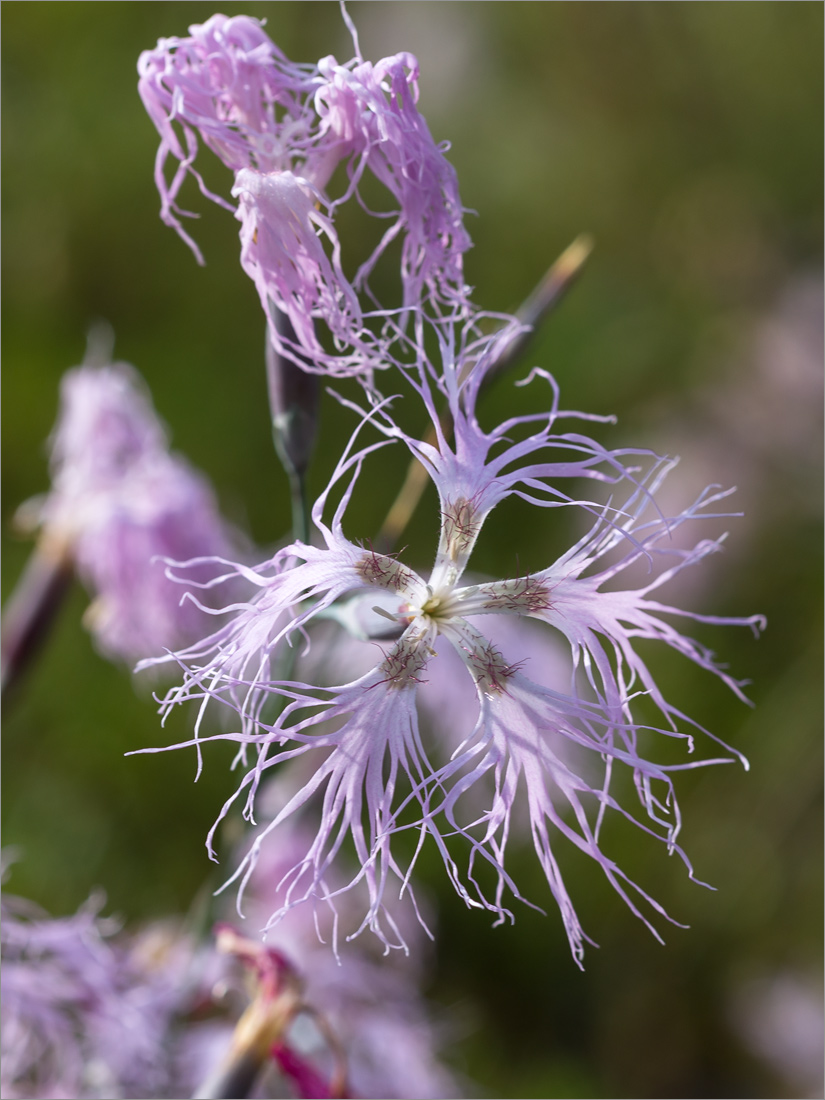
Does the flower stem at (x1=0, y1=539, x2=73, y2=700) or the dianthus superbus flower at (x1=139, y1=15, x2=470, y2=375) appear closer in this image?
the dianthus superbus flower at (x1=139, y1=15, x2=470, y2=375)

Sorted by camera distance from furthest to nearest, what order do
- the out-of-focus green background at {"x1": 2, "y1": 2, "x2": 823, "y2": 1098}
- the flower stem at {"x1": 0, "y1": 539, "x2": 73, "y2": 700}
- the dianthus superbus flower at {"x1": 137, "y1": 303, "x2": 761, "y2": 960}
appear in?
the out-of-focus green background at {"x1": 2, "y1": 2, "x2": 823, "y2": 1098} < the flower stem at {"x1": 0, "y1": 539, "x2": 73, "y2": 700} < the dianthus superbus flower at {"x1": 137, "y1": 303, "x2": 761, "y2": 960}

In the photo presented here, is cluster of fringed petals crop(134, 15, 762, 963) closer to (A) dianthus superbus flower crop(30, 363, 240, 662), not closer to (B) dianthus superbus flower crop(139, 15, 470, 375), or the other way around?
(B) dianthus superbus flower crop(139, 15, 470, 375)

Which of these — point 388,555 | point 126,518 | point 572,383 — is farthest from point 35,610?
point 572,383

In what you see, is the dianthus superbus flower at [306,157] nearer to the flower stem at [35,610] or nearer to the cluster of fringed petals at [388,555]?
the cluster of fringed petals at [388,555]

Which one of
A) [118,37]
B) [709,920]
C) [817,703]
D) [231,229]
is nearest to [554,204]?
[231,229]

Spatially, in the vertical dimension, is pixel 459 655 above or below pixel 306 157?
below

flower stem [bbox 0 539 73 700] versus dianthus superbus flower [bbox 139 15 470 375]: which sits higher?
dianthus superbus flower [bbox 139 15 470 375]

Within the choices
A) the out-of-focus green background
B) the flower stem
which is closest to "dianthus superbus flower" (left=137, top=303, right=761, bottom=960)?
the flower stem

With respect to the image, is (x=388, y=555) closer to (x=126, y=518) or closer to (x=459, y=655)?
(x=459, y=655)

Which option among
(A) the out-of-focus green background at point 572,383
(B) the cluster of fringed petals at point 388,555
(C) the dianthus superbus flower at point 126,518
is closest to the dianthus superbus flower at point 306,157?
(B) the cluster of fringed petals at point 388,555
